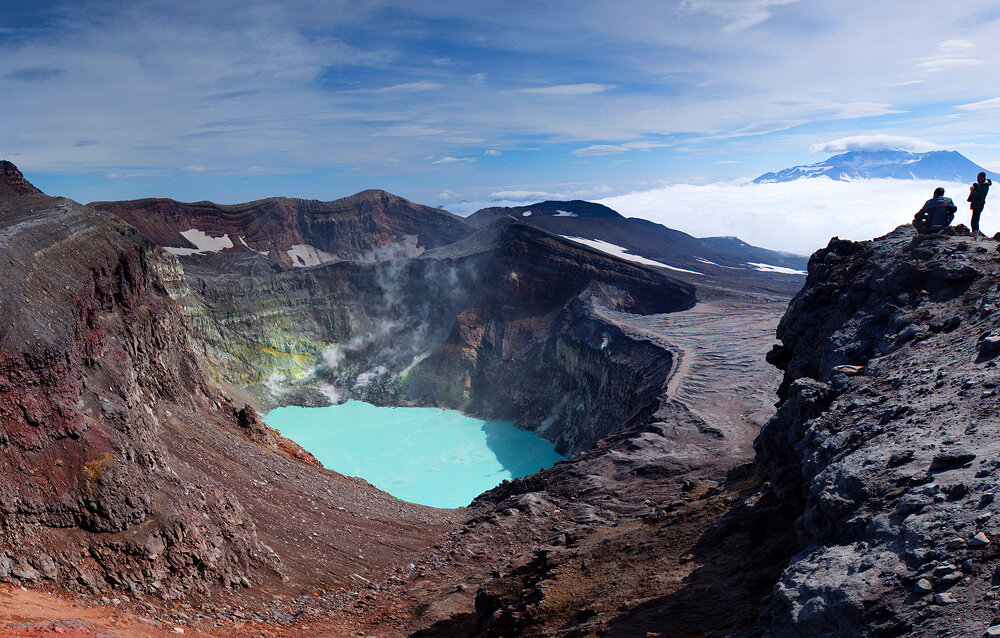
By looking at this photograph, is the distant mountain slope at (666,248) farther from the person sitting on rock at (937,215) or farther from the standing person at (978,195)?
the person sitting on rock at (937,215)

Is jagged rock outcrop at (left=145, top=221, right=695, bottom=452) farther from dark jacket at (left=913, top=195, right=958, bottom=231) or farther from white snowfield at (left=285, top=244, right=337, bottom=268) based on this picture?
dark jacket at (left=913, top=195, right=958, bottom=231)

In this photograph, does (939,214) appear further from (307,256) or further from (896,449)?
(307,256)

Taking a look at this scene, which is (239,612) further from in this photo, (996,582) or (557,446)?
(557,446)

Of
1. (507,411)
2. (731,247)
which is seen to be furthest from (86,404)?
(731,247)

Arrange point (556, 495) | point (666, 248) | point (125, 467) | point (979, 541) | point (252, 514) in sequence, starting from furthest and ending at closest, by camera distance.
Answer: point (666, 248) < point (556, 495) < point (252, 514) < point (125, 467) < point (979, 541)

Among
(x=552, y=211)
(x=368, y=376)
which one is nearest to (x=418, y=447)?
(x=368, y=376)

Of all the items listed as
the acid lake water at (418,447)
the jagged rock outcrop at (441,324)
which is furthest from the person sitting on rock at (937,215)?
the jagged rock outcrop at (441,324)
